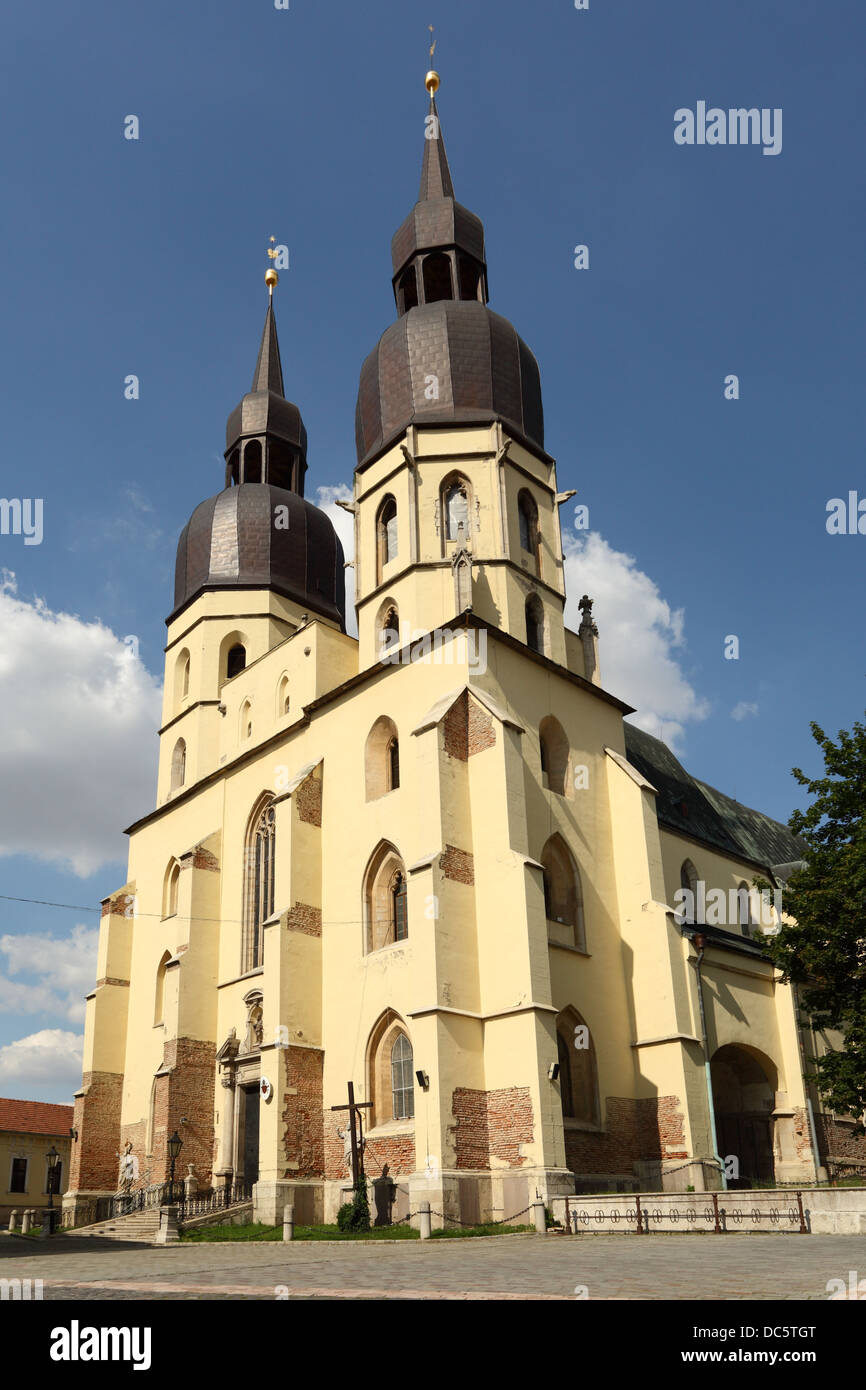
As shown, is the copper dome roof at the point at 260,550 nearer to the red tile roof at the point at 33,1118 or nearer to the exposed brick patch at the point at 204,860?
the exposed brick patch at the point at 204,860

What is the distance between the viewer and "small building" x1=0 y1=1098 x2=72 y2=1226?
164 feet

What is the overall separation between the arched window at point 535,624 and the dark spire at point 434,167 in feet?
50.4

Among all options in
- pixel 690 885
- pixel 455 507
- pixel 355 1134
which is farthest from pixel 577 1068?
pixel 455 507

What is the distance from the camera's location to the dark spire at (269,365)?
4328 centimetres

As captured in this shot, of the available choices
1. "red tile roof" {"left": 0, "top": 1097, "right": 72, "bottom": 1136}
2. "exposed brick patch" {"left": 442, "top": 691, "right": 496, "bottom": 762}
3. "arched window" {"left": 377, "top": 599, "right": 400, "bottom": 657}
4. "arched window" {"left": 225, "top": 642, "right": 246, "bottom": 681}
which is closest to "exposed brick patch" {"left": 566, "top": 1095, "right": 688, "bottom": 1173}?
"exposed brick patch" {"left": 442, "top": 691, "right": 496, "bottom": 762}

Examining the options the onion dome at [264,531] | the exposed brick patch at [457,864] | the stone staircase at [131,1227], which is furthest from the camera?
the onion dome at [264,531]

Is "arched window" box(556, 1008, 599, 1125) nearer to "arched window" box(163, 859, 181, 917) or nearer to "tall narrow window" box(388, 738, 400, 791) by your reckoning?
"tall narrow window" box(388, 738, 400, 791)

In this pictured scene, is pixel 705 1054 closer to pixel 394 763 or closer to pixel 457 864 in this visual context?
pixel 457 864

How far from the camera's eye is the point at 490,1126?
21.4 metres

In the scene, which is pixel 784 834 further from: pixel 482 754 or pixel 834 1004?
pixel 482 754

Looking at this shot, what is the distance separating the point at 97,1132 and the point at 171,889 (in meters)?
7.21

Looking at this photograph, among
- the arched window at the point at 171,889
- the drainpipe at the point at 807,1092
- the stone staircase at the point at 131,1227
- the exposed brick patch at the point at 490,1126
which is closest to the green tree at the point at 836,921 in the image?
the drainpipe at the point at 807,1092
